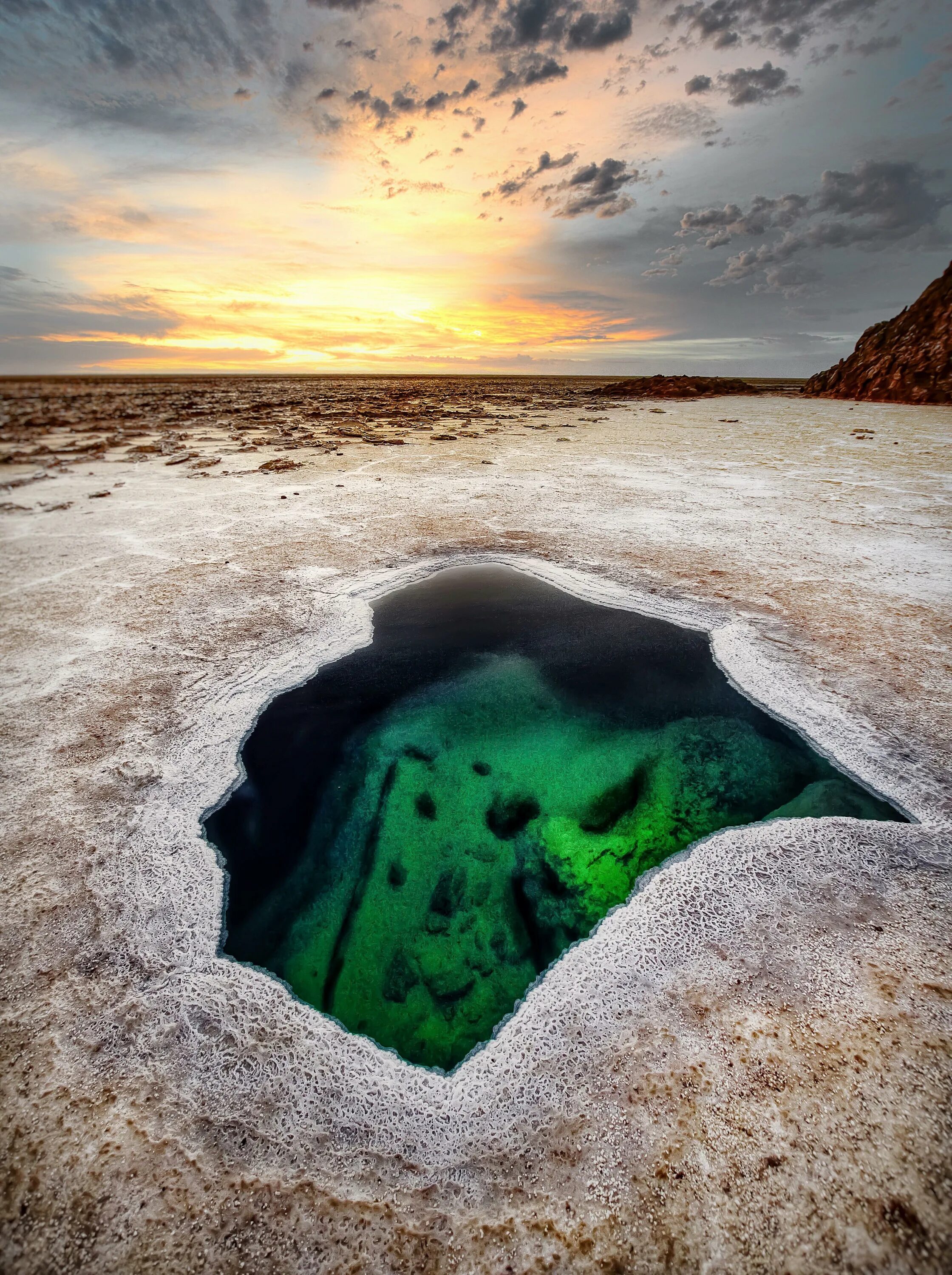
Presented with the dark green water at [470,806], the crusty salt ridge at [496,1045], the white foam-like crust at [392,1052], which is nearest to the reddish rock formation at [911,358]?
the crusty salt ridge at [496,1045]

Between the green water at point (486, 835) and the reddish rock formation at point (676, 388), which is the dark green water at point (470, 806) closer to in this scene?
the green water at point (486, 835)

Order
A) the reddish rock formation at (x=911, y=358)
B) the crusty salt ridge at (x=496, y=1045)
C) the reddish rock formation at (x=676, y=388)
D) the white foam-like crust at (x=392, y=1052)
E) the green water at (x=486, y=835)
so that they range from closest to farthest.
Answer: the crusty salt ridge at (x=496, y=1045) → the white foam-like crust at (x=392, y=1052) → the green water at (x=486, y=835) → the reddish rock formation at (x=911, y=358) → the reddish rock formation at (x=676, y=388)

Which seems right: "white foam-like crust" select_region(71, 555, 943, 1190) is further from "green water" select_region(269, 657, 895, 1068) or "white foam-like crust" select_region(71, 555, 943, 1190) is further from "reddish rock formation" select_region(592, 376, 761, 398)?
"reddish rock formation" select_region(592, 376, 761, 398)

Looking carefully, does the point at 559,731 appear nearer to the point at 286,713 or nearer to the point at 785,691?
the point at 785,691

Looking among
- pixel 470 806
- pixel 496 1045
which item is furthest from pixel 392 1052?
pixel 470 806

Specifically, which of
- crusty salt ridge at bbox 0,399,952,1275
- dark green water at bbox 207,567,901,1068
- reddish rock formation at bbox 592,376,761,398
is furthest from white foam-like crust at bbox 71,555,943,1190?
reddish rock formation at bbox 592,376,761,398

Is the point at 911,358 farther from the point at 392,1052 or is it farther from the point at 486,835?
the point at 392,1052
